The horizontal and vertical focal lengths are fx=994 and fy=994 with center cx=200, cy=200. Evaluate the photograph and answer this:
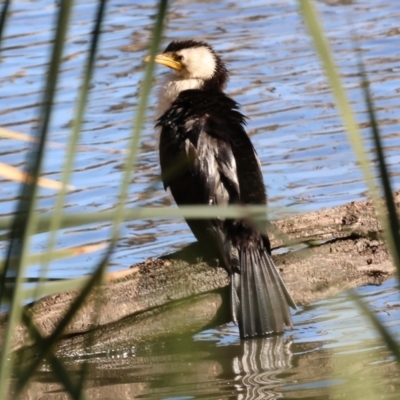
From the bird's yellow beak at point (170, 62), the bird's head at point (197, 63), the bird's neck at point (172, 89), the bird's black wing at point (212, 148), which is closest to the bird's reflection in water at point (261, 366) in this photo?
the bird's black wing at point (212, 148)

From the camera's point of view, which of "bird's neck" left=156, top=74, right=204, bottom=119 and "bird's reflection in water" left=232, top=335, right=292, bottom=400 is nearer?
"bird's reflection in water" left=232, top=335, right=292, bottom=400

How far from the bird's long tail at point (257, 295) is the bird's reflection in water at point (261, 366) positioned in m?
0.05

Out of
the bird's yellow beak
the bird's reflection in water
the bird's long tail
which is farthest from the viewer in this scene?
the bird's yellow beak

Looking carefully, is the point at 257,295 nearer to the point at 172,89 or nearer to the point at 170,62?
the point at 172,89

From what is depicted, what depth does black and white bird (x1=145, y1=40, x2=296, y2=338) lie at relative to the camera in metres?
4.25

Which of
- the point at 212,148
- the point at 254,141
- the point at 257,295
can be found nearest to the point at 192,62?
the point at 212,148

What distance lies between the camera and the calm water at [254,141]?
3.86 metres

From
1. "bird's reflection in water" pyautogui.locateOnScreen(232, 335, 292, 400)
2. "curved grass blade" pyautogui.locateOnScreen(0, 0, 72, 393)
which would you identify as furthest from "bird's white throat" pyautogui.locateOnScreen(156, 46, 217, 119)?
"curved grass blade" pyautogui.locateOnScreen(0, 0, 72, 393)

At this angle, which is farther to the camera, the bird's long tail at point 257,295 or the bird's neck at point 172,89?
the bird's neck at point 172,89

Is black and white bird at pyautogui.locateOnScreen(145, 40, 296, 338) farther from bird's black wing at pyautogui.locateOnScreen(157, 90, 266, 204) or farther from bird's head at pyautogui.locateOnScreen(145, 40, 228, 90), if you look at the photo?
bird's head at pyautogui.locateOnScreen(145, 40, 228, 90)

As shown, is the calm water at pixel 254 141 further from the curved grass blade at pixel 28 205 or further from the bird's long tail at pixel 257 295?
the curved grass blade at pixel 28 205

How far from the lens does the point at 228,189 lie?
14.6ft

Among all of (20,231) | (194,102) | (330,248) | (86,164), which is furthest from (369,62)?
(20,231)

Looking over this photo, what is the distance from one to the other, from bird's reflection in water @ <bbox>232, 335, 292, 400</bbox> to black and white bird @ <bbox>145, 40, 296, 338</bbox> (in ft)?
0.18
